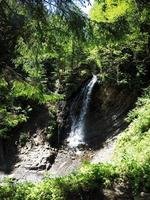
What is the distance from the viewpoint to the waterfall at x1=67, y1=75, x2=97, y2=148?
18.6 meters

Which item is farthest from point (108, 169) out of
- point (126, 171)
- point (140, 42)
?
point (140, 42)

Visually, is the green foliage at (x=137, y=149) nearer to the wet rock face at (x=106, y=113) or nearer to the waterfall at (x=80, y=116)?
the wet rock face at (x=106, y=113)

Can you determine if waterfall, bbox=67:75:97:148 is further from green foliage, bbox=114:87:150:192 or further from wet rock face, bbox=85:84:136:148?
green foliage, bbox=114:87:150:192

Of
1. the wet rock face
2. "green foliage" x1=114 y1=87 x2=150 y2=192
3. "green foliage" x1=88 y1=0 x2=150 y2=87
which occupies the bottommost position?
"green foliage" x1=114 y1=87 x2=150 y2=192

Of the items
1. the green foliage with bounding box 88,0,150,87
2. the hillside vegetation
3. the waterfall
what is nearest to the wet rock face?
the waterfall

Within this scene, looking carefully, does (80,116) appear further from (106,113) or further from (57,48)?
(57,48)

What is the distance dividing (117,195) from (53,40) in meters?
3.17

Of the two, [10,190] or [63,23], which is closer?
[63,23]

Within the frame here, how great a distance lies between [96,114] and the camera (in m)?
19.2

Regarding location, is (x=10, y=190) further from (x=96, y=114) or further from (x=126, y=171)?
(x=96, y=114)

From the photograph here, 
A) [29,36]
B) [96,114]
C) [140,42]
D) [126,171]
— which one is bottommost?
[126,171]

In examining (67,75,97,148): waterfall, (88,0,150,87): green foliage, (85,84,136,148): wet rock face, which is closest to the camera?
(88,0,150,87): green foliage

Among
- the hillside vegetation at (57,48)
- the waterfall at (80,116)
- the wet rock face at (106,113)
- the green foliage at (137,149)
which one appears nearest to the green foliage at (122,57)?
the wet rock face at (106,113)

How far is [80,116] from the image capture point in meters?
19.6
